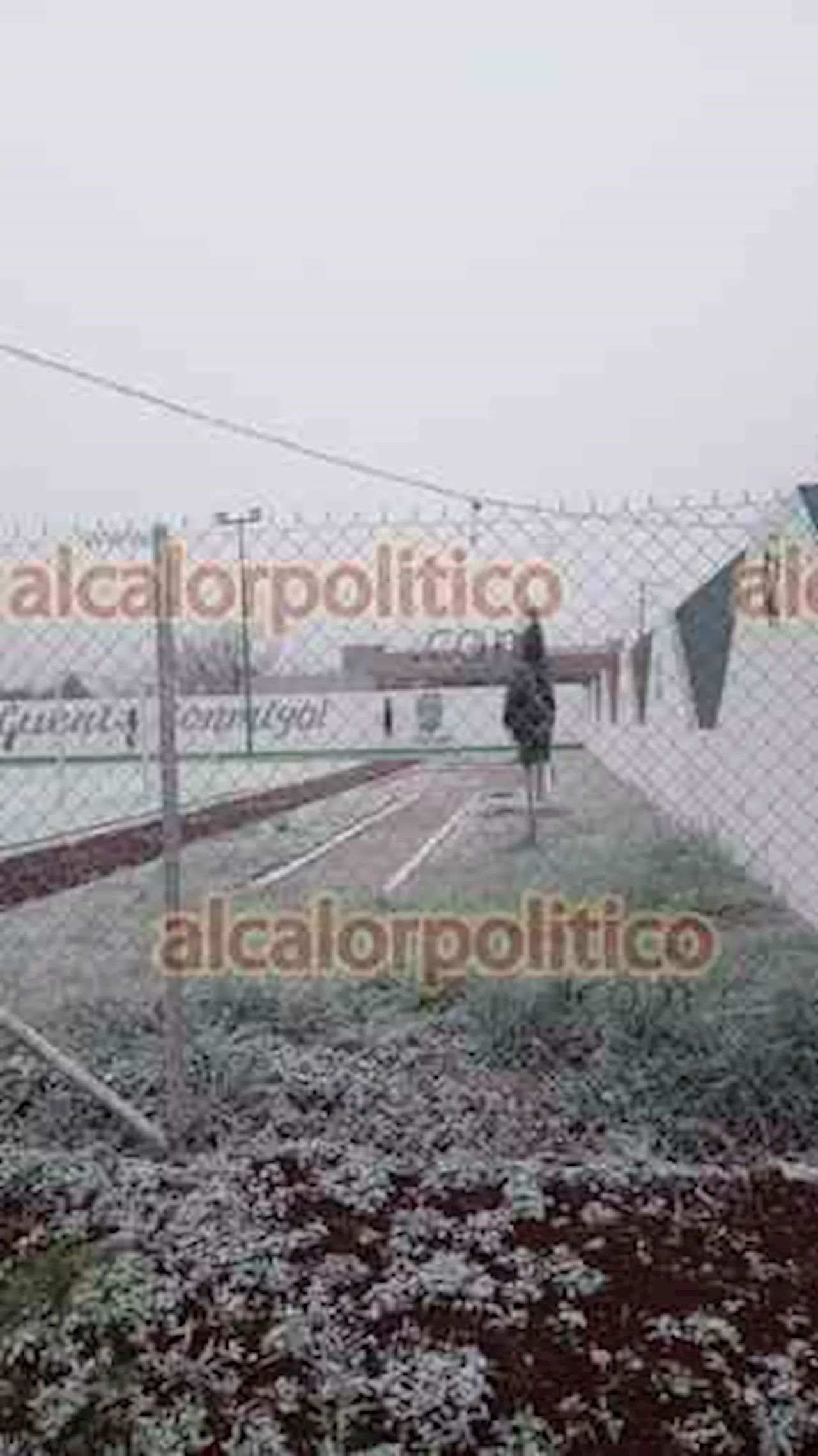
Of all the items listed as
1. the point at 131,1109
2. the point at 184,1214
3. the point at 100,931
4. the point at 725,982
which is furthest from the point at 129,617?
the point at 100,931

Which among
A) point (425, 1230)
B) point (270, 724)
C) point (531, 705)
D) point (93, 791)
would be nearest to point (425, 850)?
point (531, 705)

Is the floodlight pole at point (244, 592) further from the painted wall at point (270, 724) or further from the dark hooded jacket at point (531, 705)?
the painted wall at point (270, 724)

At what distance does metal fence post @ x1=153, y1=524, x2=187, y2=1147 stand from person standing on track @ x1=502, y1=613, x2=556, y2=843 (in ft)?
22.2

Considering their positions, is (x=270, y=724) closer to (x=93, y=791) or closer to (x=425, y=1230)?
(x=93, y=791)

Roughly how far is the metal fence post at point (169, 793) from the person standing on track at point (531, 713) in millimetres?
6776

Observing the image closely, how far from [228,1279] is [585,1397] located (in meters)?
0.88

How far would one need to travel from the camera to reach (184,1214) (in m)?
3.18

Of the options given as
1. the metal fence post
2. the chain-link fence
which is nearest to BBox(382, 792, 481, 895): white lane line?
the chain-link fence

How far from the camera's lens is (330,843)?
45.8 feet

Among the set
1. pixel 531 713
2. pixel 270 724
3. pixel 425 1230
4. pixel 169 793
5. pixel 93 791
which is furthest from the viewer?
pixel 270 724

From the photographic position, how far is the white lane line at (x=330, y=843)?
11008mm

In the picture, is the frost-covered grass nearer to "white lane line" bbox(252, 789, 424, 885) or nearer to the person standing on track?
"white lane line" bbox(252, 789, 424, 885)

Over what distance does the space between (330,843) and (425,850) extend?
1240 millimetres

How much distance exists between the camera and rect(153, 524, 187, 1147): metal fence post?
365cm
